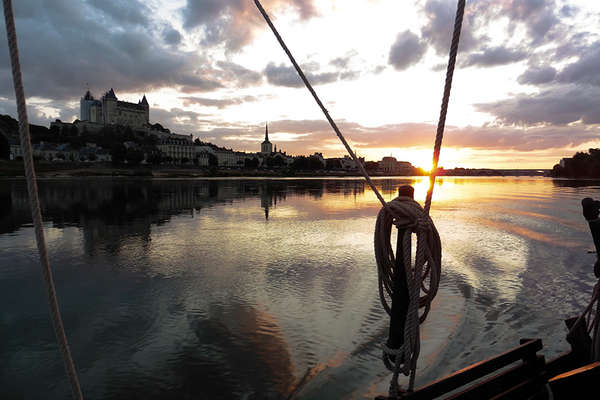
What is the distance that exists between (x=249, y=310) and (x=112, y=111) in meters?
197

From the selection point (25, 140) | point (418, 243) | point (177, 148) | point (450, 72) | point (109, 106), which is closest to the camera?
point (25, 140)

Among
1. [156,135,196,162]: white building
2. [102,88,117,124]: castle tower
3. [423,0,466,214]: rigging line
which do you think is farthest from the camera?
[102,88,117,124]: castle tower

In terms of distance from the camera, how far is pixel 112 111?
177375 millimetres

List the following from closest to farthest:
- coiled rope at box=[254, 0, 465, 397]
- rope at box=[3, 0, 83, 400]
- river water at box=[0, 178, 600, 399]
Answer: rope at box=[3, 0, 83, 400], coiled rope at box=[254, 0, 465, 397], river water at box=[0, 178, 600, 399]

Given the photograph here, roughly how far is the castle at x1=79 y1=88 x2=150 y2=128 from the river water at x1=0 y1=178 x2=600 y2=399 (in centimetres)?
18371

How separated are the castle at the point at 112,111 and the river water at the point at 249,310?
184 metres

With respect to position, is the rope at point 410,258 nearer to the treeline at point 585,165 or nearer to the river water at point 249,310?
the river water at point 249,310

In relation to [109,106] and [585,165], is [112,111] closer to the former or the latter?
[109,106]

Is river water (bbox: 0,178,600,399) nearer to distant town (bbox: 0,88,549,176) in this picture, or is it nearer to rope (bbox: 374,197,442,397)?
rope (bbox: 374,197,442,397)

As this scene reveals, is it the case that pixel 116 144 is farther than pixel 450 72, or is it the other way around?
pixel 116 144

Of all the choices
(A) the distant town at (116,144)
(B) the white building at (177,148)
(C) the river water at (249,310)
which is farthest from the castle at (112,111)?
(C) the river water at (249,310)

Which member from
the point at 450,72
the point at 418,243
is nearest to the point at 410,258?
the point at 418,243


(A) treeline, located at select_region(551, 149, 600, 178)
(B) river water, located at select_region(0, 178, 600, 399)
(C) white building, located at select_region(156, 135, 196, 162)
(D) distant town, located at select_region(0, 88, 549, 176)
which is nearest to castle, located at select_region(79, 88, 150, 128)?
(D) distant town, located at select_region(0, 88, 549, 176)

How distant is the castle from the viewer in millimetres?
177375
